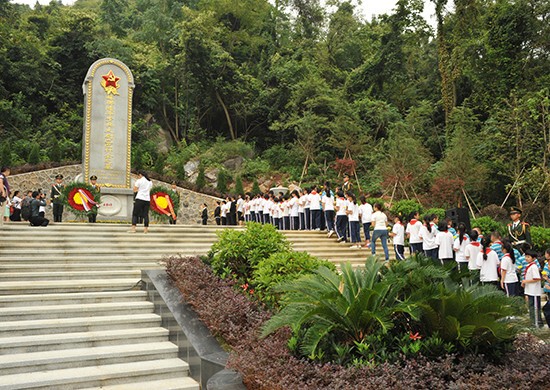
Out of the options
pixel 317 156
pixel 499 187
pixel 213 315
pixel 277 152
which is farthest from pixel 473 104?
pixel 213 315

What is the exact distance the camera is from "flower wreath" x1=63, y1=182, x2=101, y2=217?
13.9 metres

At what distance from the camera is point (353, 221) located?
12.6 meters

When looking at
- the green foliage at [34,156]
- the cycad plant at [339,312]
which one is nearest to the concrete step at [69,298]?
the cycad plant at [339,312]

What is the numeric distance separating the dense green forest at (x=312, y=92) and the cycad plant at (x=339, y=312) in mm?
17398

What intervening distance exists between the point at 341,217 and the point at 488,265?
4.65m

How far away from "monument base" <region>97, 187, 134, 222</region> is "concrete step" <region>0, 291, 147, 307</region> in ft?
30.4

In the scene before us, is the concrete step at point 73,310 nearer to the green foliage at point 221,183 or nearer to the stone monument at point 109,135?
the stone monument at point 109,135

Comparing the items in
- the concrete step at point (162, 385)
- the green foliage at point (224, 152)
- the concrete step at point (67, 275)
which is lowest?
the concrete step at point (162, 385)

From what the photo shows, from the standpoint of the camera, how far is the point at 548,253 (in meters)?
7.15

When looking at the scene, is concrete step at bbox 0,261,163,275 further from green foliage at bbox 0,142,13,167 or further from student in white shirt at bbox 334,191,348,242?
green foliage at bbox 0,142,13,167

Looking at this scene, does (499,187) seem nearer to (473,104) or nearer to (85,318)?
(473,104)

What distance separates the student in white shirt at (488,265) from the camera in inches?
346

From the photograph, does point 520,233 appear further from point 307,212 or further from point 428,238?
point 307,212

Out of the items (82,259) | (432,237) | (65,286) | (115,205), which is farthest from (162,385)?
(115,205)
